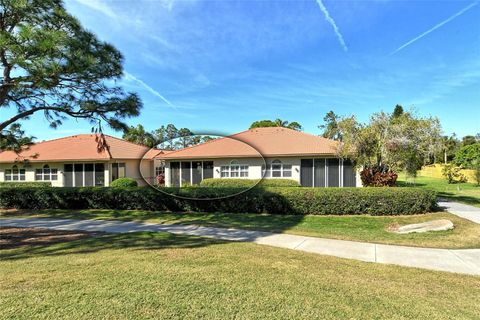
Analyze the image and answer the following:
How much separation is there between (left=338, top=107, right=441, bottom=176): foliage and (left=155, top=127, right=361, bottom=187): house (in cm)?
223

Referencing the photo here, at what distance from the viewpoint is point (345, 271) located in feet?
18.1

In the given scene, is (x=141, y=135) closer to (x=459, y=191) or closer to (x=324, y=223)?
(x=324, y=223)

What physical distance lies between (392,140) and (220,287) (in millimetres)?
13405

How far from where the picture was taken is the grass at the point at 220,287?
12.2 ft

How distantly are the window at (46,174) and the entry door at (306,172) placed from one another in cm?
1983

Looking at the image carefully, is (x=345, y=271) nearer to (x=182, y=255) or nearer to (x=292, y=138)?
(x=182, y=255)

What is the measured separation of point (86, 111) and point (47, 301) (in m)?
6.33

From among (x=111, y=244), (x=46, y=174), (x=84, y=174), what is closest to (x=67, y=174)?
(x=84, y=174)

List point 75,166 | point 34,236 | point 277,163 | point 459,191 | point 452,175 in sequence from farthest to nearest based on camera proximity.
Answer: point 452,175, point 75,166, point 459,191, point 277,163, point 34,236

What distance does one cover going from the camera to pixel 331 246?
780 cm

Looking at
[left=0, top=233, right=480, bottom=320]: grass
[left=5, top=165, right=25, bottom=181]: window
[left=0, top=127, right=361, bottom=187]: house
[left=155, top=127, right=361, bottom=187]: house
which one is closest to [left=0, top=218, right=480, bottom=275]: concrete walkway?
[left=0, top=233, right=480, bottom=320]: grass

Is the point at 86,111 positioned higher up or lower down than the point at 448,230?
higher up

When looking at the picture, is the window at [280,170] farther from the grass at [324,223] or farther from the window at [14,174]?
the window at [14,174]

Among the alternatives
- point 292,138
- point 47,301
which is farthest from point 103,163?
point 47,301
